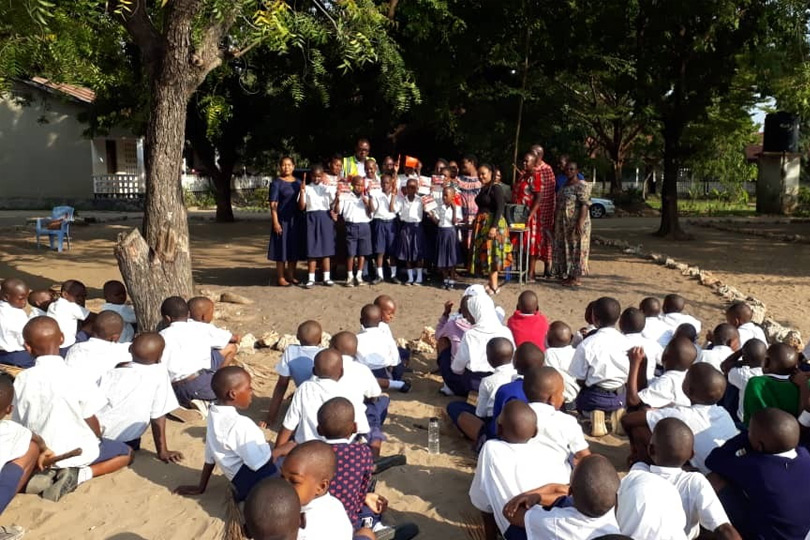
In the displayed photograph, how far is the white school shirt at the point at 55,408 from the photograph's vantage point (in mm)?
4000

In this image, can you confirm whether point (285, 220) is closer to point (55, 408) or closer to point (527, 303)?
point (527, 303)

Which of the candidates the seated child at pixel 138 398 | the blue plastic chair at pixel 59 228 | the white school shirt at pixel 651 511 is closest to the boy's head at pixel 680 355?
the white school shirt at pixel 651 511

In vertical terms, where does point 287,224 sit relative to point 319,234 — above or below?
above

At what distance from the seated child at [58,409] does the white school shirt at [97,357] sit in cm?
40

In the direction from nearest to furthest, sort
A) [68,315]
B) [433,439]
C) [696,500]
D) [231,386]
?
[696,500] → [231,386] → [433,439] → [68,315]

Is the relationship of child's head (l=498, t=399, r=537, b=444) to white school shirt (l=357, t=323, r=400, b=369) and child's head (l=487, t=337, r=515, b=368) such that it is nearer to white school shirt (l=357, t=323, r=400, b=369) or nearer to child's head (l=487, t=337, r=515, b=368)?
child's head (l=487, t=337, r=515, b=368)

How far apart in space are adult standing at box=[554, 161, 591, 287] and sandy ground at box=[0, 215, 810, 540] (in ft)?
1.50

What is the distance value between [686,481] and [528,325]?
2.71 m

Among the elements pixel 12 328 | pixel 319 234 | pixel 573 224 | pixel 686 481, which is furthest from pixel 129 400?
pixel 573 224

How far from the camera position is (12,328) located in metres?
5.64

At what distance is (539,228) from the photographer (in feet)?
32.8

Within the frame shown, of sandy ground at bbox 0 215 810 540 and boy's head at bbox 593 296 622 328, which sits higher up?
boy's head at bbox 593 296 622 328

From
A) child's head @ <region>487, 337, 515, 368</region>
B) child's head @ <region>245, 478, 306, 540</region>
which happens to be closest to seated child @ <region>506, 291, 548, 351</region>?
child's head @ <region>487, 337, 515, 368</region>

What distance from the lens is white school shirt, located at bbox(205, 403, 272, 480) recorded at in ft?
11.8
